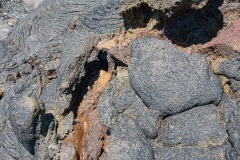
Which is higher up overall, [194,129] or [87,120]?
[194,129]

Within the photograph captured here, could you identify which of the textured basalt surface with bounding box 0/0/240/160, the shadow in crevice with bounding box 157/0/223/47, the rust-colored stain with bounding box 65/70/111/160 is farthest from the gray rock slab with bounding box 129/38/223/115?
the rust-colored stain with bounding box 65/70/111/160

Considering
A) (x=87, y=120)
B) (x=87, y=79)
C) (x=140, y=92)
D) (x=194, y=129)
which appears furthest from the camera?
(x=87, y=79)

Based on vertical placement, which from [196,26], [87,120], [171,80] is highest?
[196,26]

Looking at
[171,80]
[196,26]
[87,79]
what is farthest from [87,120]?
[196,26]

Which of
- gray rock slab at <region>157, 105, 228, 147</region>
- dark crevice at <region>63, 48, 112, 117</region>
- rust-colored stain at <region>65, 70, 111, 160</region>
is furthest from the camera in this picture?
dark crevice at <region>63, 48, 112, 117</region>

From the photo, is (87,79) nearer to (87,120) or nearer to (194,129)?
(87,120)

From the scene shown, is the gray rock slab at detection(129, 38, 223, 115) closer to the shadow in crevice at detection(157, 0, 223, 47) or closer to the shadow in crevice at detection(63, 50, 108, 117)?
the shadow in crevice at detection(157, 0, 223, 47)

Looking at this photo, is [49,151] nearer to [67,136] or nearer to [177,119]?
Answer: [67,136]
